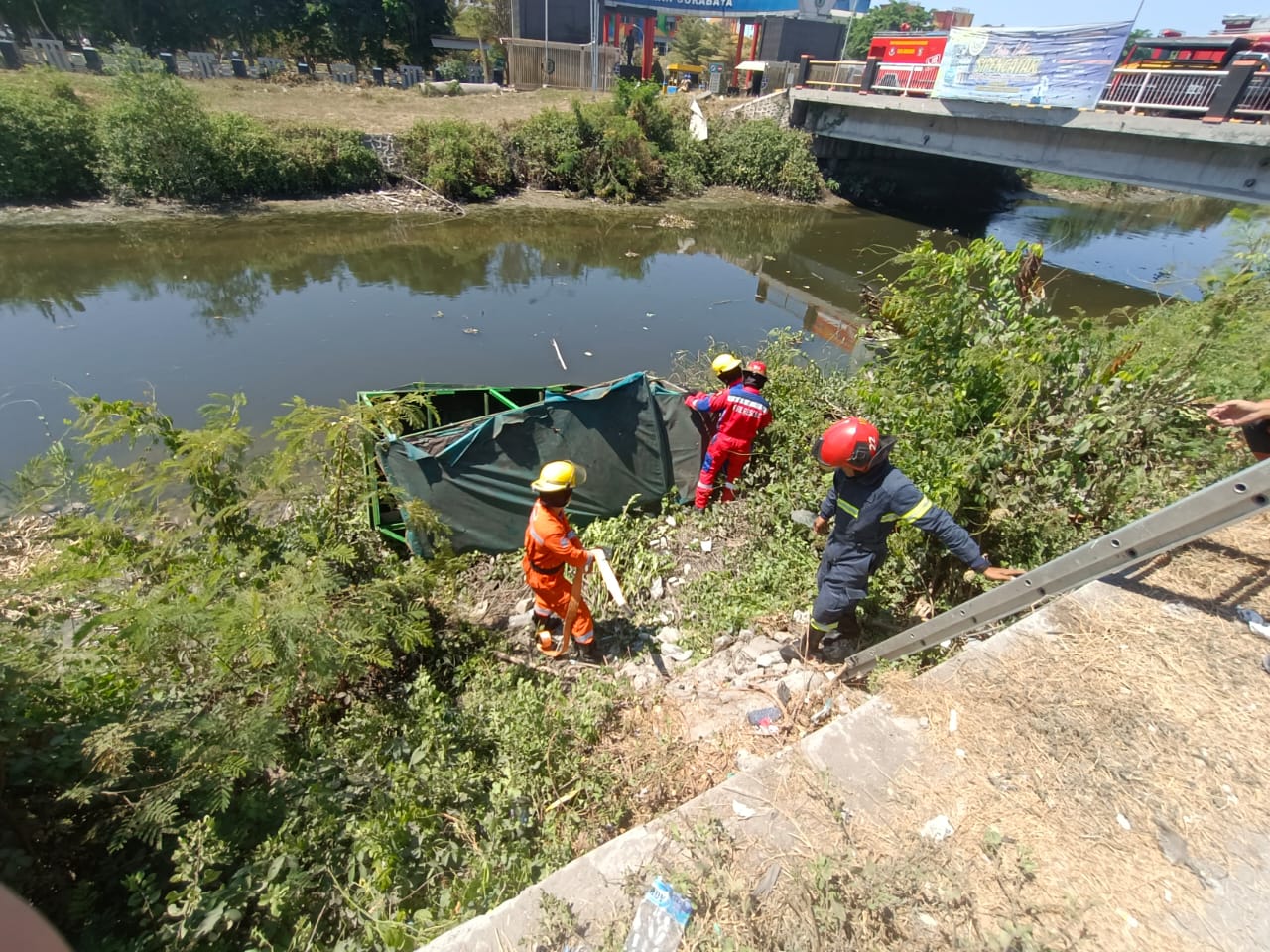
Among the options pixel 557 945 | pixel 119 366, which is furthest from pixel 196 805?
pixel 119 366

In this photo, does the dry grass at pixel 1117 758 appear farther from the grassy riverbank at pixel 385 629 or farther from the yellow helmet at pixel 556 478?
A: the yellow helmet at pixel 556 478

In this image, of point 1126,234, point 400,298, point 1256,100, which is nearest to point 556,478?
point 400,298

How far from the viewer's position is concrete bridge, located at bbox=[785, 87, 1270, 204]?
1124 cm

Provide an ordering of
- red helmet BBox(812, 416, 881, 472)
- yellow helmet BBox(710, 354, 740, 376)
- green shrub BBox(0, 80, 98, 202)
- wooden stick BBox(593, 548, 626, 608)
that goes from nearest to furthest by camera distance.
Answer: red helmet BBox(812, 416, 881, 472) < wooden stick BBox(593, 548, 626, 608) < yellow helmet BBox(710, 354, 740, 376) < green shrub BBox(0, 80, 98, 202)

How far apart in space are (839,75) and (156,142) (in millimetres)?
19210

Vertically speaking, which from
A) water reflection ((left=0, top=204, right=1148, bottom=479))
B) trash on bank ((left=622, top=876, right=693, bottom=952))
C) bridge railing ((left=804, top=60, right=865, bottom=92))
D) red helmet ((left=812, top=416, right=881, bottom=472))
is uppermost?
bridge railing ((left=804, top=60, right=865, bottom=92))

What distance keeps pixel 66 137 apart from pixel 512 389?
15908 millimetres

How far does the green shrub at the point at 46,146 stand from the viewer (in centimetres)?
1297

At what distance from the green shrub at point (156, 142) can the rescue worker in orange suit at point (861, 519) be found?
58.7ft

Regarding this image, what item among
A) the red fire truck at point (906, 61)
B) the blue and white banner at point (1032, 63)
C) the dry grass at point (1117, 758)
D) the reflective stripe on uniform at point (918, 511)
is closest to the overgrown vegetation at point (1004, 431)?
the reflective stripe on uniform at point (918, 511)

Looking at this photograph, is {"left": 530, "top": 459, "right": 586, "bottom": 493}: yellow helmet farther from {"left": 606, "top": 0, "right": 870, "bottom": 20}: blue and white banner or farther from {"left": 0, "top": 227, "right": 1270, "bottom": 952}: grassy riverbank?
{"left": 606, "top": 0, "right": 870, "bottom": 20}: blue and white banner

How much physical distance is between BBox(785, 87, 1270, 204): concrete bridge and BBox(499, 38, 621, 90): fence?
10322 mm

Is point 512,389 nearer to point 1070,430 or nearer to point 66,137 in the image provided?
point 1070,430

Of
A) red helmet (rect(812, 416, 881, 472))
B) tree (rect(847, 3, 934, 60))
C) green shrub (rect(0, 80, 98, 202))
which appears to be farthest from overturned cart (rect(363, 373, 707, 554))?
tree (rect(847, 3, 934, 60))
